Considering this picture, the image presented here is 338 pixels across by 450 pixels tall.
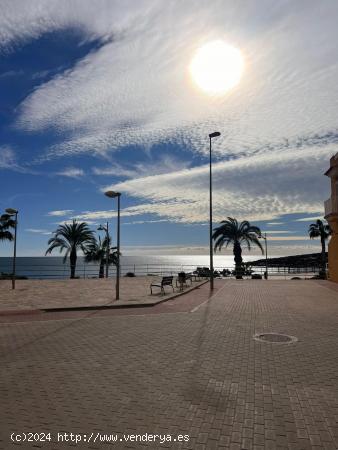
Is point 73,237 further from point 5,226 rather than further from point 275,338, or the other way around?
point 275,338

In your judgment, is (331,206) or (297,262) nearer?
(331,206)

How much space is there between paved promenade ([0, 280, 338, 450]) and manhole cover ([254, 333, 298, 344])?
0.74ft

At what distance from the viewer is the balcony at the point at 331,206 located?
24591 millimetres

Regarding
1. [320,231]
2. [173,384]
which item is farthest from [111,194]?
[320,231]

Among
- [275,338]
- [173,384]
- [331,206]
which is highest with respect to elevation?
[331,206]

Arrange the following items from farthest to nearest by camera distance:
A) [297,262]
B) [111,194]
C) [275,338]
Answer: [297,262] → [111,194] → [275,338]

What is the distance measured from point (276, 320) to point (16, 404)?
27.5ft

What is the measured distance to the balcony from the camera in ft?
80.7

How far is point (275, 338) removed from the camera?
8961mm

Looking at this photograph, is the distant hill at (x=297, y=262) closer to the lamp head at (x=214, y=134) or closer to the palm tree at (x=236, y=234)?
the palm tree at (x=236, y=234)

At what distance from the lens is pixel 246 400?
16.9 feet

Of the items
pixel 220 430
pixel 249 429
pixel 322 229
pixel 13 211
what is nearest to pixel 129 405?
pixel 220 430

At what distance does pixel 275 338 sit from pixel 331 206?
19.0 metres

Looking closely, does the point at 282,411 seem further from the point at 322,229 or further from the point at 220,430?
the point at 322,229
